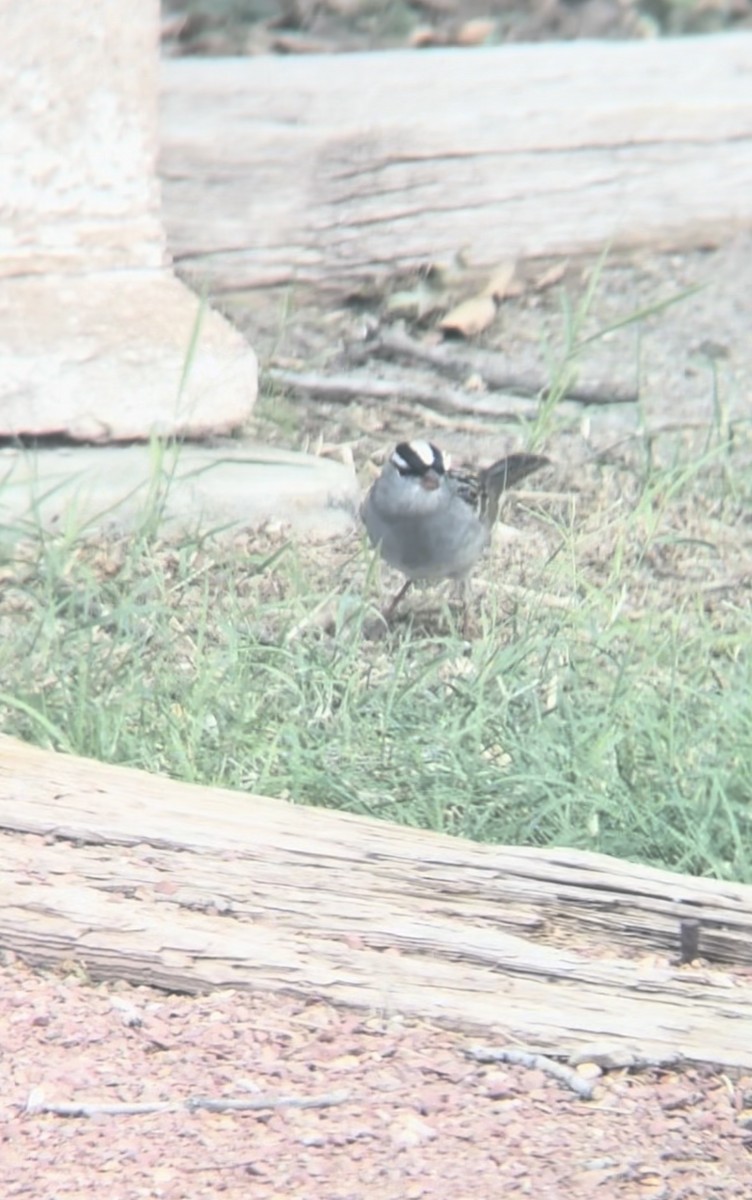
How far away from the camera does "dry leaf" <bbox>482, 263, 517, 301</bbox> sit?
21.1ft

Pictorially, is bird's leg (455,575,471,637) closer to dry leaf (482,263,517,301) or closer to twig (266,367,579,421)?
twig (266,367,579,421)

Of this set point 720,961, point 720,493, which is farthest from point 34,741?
point 720,493

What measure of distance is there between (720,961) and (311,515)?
2259mm

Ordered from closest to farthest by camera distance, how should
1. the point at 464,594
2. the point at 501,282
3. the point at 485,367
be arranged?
the point at 464,594 < the point at 485,367 < the point at 501,282

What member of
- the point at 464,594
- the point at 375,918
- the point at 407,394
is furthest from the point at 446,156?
the point at 375,918

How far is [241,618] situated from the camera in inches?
172

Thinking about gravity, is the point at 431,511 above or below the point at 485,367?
above

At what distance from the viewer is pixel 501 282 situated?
21.1 feet

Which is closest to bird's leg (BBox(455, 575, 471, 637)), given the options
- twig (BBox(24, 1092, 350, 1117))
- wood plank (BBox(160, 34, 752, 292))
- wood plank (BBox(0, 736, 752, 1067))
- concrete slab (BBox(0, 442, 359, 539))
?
concrete slab (BBox(0, 442, 359, 539))

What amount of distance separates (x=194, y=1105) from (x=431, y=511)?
2096mm

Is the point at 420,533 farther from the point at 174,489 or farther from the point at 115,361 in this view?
the point at 115,361

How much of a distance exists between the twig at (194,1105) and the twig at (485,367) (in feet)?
10.8

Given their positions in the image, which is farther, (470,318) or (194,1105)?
(470,318)

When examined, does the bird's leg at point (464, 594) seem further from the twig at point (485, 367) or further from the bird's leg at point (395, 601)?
the twig at point (485, 367)
